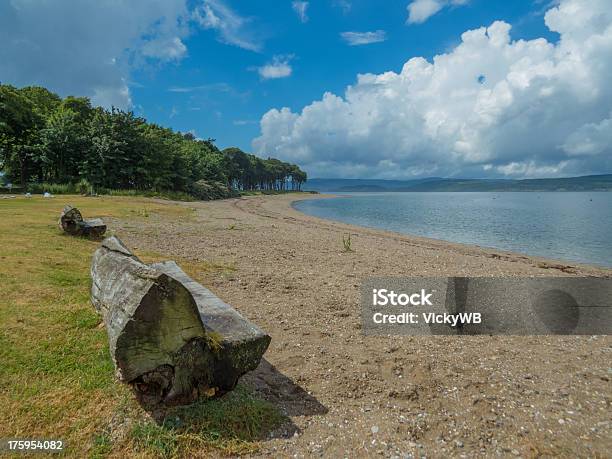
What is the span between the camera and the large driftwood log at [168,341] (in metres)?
3.74

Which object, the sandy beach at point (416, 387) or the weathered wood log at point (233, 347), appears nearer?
the sandy beach at point (416, 387)

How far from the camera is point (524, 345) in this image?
21.9ft

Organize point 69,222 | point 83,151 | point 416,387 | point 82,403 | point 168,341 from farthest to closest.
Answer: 1. point 83,151
2. point 69,222
3. point 416,387
4. point 82,403
5. point 168,341

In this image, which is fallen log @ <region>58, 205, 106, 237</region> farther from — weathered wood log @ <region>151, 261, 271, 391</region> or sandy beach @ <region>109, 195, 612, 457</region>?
weathered wood log @ <region>151, 261, 271, 391</region>

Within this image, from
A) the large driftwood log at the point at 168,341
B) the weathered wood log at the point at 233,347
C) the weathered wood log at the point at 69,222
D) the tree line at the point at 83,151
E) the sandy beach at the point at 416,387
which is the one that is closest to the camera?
the large driftwood log at the point at 168,341

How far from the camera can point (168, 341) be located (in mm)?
3885

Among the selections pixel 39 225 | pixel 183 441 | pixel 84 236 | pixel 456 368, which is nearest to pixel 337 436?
pixel 183 441

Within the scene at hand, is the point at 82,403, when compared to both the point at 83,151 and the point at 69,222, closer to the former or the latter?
the point at 69,222

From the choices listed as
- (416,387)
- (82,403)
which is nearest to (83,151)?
(82,403)

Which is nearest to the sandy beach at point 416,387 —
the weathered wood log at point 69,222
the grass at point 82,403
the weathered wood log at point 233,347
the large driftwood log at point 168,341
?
the grass at point 82,403

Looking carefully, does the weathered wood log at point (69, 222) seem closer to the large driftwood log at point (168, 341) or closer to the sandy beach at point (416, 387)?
the sandy beach at point (416, 387)

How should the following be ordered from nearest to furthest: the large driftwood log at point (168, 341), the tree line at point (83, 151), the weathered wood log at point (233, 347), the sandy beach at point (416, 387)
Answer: the large driftwood log at point (168, 341) < the sandy beach at point (416, 387) < the weathered wood log at point (233, 347) < the tree line at point (83, 151)

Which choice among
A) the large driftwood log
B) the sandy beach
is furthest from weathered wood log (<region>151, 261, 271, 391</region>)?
the sandy beach

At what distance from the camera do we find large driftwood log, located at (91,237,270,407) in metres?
3.74
